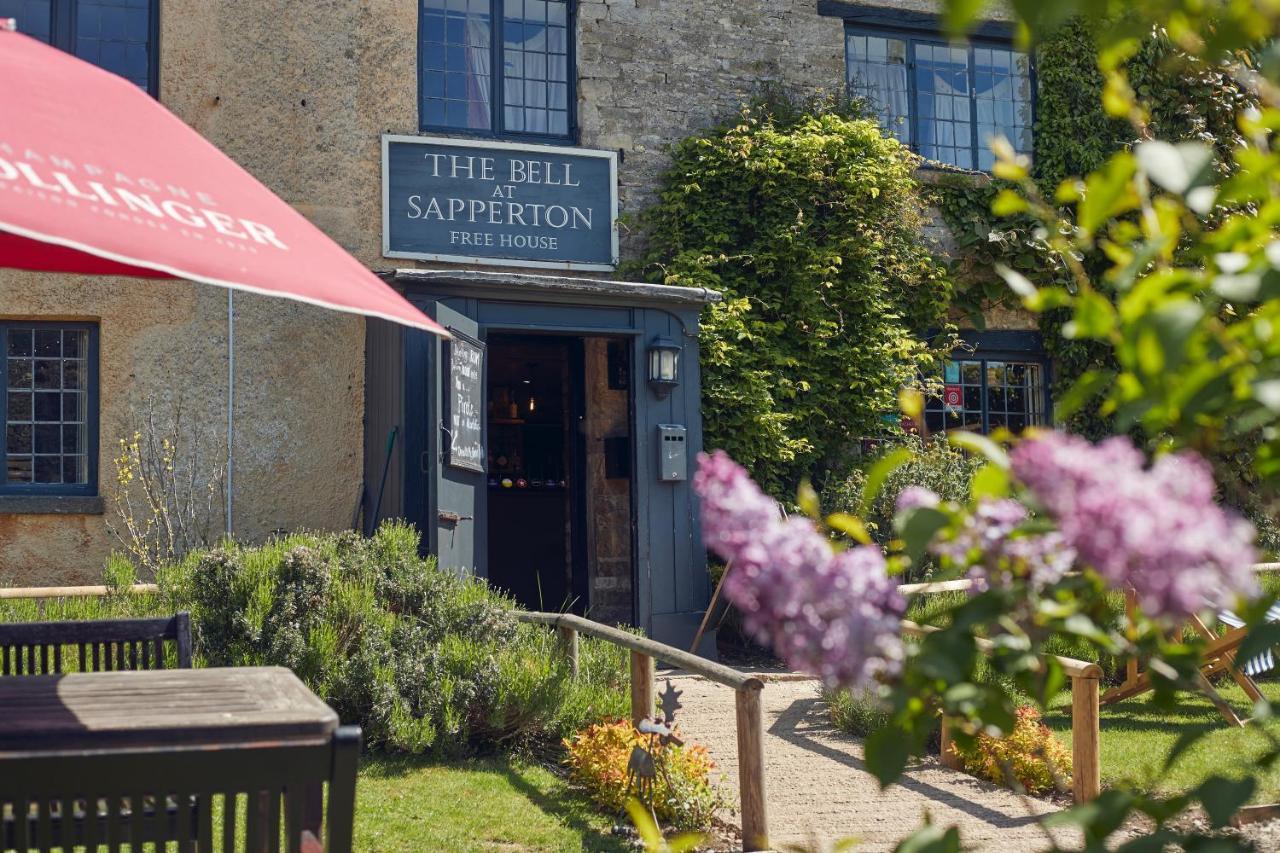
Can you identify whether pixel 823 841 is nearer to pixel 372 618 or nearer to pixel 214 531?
pixel 372 618

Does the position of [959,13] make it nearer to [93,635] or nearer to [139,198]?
[139,198]

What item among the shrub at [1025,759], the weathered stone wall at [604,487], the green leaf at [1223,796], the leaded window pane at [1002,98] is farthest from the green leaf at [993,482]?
the leaded window pane at [1002,98]

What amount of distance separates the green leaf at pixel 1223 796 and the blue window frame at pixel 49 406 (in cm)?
955

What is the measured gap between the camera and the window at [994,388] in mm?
12086

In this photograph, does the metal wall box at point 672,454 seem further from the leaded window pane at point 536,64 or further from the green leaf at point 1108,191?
the green leaf at point 1108,191

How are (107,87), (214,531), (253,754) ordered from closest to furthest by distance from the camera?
1. (253,754)
2. (107,87)
3. (214,531)

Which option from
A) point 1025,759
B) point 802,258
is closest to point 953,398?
point 802,258

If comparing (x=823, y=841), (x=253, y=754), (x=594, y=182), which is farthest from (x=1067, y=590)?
(x=594, y=182)

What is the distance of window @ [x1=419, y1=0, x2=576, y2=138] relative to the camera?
10.9 m

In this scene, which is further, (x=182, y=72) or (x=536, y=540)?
(x=536, y=540)

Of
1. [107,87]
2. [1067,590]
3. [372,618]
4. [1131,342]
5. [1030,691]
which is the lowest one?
[372,618]

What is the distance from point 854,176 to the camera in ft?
36.9

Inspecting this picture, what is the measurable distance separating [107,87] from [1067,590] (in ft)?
8.43

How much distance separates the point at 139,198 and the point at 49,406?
25.9 feet
